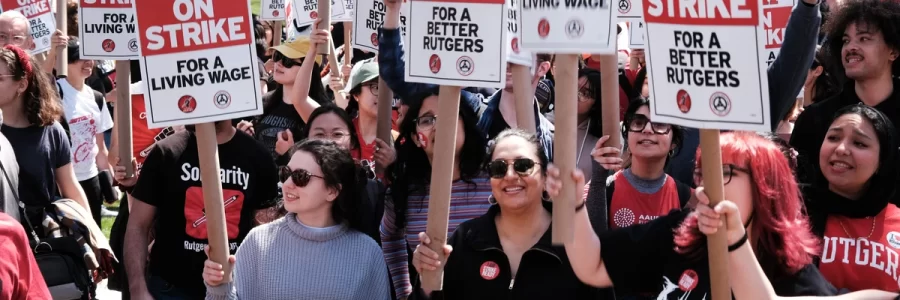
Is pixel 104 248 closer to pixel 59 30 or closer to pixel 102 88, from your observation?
pixel 59 30

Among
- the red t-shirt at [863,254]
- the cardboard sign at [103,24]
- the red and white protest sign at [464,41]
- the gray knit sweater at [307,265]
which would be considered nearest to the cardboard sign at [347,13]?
the cardboard sign at [103,24]

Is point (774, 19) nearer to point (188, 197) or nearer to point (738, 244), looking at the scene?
point (188, 197)

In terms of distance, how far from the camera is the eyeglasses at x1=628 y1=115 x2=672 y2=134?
5.70 metres

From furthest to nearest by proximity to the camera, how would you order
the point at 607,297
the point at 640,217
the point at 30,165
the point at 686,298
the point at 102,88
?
the point at 102,88
the point at 30,165
the point at 640,217
the point at 607,297
the point at 686,298

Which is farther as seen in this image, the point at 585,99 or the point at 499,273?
the point at 585,99

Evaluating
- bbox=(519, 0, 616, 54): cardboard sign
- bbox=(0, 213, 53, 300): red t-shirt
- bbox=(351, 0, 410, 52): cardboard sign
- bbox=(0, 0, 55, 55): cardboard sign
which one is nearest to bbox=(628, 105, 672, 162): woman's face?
bbox=(519, 0, 616, 54): cardboard sign

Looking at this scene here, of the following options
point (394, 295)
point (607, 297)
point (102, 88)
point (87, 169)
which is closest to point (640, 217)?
point (607, 297)

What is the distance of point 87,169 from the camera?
8.86 m

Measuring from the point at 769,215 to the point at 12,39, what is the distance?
6.26 meters

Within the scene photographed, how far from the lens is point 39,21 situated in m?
9.33

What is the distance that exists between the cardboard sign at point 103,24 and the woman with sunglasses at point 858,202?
393 cm

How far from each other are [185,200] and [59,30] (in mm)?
3580

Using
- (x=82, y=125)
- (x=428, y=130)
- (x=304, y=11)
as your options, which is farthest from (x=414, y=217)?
(x=304, y=11)

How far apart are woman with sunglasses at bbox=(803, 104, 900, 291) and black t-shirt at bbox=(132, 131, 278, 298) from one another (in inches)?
96.7
